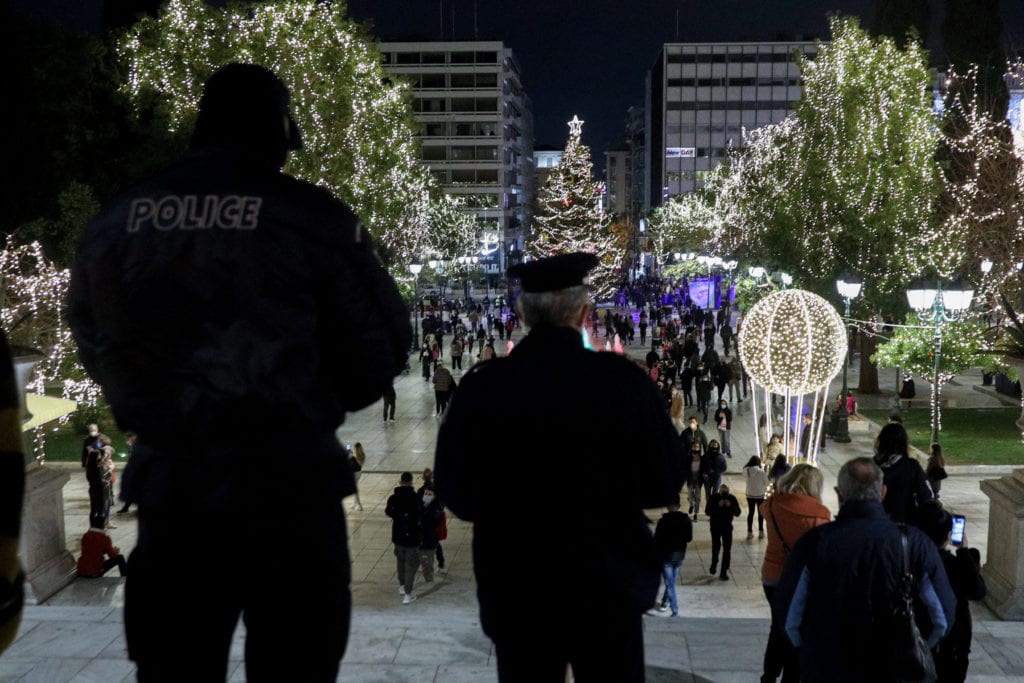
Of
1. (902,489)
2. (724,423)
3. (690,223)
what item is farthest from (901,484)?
(690,223)

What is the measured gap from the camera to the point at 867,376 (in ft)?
103

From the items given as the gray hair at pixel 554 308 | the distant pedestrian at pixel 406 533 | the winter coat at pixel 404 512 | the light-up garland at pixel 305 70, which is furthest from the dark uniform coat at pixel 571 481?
the light-up garland at pixel 305 70

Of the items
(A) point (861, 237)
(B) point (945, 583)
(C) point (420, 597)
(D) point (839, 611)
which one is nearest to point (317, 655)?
(D) point (839, 611)

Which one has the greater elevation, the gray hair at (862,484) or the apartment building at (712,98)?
the apartment building at (712,98)

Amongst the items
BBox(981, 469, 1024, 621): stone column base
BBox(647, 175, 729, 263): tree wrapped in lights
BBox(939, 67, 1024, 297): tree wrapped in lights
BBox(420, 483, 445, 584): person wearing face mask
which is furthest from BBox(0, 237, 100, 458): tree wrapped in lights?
BBox(647, 175, 729, 263): tree wrapped in lights

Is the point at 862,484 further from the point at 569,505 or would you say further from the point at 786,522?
the point at 569,505

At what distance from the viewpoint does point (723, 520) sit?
1272 centimetres

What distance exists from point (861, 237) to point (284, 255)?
96.8ft

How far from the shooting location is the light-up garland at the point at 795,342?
1512 centimetres

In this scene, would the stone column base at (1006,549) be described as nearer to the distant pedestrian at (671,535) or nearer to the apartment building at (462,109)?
the distant pedestrian at (671,535)

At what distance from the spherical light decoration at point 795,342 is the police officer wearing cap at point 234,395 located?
44.8ft

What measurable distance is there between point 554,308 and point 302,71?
28312 mm

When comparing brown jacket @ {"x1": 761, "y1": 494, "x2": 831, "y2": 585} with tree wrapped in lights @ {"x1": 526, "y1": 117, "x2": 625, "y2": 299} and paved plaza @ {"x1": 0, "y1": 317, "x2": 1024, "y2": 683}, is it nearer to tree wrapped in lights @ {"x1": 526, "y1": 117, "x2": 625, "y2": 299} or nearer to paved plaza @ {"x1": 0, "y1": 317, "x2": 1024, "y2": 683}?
paved plaza @ {"x1": 0, "y1": 317, "x2": 1024, "y2": 683}

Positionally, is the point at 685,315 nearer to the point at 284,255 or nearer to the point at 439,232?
the point at 439,232
